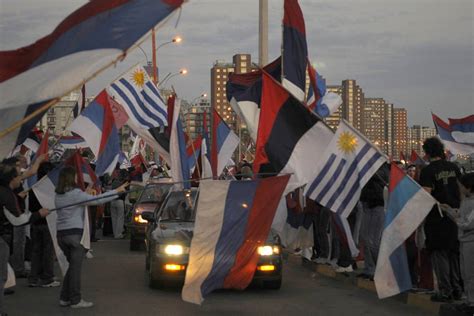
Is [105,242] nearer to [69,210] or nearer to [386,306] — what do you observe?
[69,210]

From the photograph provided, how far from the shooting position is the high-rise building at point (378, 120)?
178000 mm

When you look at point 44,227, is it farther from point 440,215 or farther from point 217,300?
point 440,215

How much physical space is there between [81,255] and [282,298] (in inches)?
112

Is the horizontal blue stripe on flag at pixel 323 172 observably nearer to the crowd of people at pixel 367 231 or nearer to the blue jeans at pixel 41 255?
the crowd of people at pixel 367 231

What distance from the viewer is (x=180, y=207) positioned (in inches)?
483

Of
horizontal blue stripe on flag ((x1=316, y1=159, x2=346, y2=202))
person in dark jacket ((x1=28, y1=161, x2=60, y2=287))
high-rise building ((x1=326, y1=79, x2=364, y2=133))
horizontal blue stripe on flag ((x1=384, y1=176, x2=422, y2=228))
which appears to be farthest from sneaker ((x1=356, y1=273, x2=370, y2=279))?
high-rise building ((x1=326, y1=79, x2=364, y2=133))

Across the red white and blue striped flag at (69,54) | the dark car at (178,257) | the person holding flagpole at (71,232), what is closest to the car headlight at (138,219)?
the dark car at (178,257)

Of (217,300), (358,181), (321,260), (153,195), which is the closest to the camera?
(358,181)

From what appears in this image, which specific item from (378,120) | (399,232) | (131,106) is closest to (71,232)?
(399,232)

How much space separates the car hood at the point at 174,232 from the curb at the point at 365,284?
274cm

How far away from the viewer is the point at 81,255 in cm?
997

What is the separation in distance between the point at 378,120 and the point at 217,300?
6889 inches

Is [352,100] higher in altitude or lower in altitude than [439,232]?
higher

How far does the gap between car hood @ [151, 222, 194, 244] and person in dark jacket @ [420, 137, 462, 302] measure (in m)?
3.44
